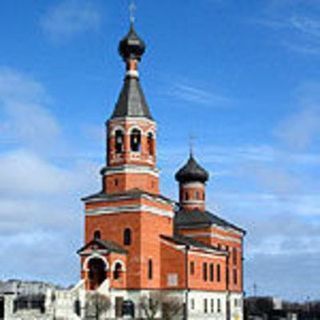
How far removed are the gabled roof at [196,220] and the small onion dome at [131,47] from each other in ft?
45.7

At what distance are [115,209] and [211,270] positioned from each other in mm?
9525

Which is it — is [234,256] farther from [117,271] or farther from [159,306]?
[117,271]

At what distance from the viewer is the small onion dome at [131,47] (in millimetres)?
50750

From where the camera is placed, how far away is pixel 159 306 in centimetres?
4553

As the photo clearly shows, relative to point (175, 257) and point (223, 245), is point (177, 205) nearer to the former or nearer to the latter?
point (223, 245)

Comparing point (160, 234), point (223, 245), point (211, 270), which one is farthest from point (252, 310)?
point (160, 234)

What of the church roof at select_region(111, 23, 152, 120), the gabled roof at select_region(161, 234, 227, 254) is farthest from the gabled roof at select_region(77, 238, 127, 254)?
→ the church roof at select_region(111, 23, 152, 120)

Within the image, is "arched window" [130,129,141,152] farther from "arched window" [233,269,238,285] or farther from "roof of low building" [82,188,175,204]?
"arched window" [233,269,238,285]

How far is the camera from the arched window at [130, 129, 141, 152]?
161 ft

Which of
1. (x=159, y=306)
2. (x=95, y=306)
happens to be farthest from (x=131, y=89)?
(x=95, y=306)

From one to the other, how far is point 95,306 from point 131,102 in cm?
1474

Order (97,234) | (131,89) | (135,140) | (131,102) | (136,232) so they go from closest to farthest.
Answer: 1. (136,232)
2. (97,234)
3. (135,140)
4. (131,102)
5. (131,89)

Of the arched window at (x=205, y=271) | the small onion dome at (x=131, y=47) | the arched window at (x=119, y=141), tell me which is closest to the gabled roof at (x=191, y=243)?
the arched window at (x=205, y=271)

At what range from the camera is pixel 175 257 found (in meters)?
48.6
